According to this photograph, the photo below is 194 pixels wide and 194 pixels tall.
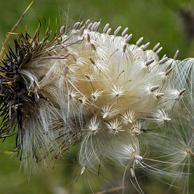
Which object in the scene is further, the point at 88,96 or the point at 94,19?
the point at 94,19

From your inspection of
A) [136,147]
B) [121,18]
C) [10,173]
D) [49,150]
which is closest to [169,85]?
[136,147]

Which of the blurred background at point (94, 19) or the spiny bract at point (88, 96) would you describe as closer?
the spiny bract at point (88, 96)

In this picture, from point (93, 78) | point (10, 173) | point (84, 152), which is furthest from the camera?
point (10, 173)

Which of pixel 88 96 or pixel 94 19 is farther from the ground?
pixel 94 19

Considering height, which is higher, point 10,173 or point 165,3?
point 165,3

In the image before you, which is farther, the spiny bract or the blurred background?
the blurred background

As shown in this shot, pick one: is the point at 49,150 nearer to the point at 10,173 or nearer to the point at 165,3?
the point at 10,173

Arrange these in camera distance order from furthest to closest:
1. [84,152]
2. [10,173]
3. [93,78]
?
[10,173], [84,152], [93,78]

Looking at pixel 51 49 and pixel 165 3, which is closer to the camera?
pixel 51 49
